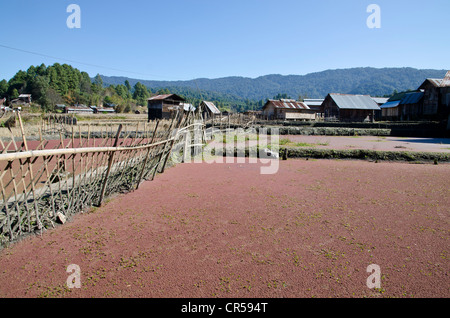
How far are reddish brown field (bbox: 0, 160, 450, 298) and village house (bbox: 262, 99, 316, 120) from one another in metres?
44.2

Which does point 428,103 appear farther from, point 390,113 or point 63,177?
point 63,177

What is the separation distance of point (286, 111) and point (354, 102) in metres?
11.2

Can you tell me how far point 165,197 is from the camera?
677 cm

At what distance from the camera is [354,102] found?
157ft

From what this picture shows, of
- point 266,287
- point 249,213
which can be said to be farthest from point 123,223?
point 266,287

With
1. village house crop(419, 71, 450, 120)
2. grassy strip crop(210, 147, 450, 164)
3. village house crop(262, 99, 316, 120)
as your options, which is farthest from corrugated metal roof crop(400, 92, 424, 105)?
grassy strip crop(210, 147, 450, 164)

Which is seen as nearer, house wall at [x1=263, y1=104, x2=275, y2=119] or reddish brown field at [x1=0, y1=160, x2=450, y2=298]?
reddish brown field at [x1=0, y1=160, x2=450, y2=298]

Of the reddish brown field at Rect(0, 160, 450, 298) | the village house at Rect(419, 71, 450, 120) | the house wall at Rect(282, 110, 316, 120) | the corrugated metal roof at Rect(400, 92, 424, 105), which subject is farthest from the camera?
the house wall at Rect(282, 110, 316, 120)

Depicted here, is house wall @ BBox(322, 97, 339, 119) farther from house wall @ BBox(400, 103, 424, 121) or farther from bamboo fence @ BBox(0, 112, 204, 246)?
bamboo fence @ BBox(0, 112, 204, 246)

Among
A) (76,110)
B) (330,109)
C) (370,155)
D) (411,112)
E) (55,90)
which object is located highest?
(55,90)

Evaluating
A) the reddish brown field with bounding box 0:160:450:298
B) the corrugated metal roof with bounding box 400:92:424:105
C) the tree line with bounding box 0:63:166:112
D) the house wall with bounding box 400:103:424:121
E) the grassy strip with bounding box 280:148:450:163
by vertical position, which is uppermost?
the tree line with bounding box 0:63:166:112

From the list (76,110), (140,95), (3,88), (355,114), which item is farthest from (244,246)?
(140,95)

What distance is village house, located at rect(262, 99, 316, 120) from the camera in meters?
50.5

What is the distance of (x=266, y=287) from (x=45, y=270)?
8.82 ft
